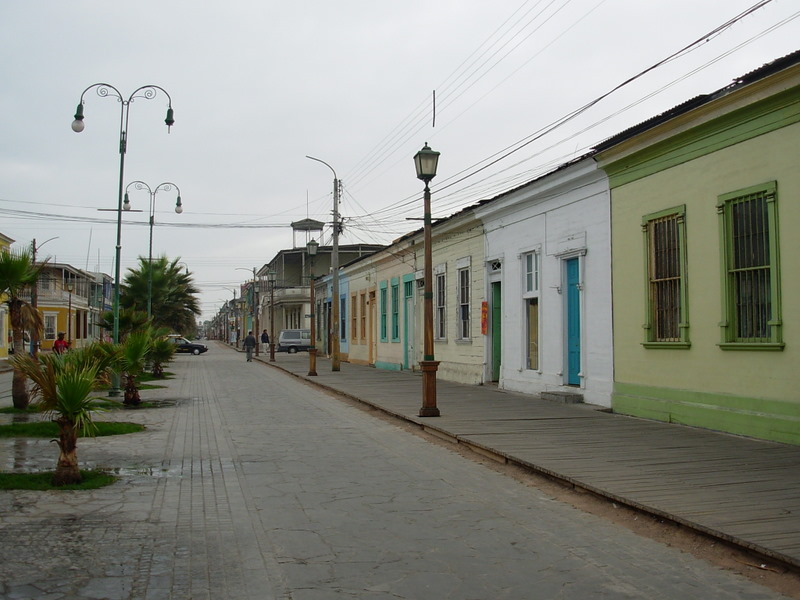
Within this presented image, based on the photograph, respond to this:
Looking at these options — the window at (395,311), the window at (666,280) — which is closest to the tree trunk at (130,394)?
the window at (666,280)

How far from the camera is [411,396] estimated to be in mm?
19281

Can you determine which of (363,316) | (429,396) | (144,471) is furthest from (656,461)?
(363,316)

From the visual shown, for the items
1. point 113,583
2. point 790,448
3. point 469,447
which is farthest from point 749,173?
point 113,583

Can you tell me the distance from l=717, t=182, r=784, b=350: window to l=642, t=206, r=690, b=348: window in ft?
3.40

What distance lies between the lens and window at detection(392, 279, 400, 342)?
31719 mm

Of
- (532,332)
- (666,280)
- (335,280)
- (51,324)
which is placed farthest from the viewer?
(51,324)

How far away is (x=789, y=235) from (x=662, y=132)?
10.8 feet

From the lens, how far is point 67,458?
8.48m

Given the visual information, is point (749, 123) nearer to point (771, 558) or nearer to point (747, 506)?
point (747, 506)

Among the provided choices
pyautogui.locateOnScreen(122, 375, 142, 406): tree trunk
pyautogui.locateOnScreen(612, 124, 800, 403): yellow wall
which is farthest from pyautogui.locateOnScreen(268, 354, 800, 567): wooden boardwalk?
pyautogui.locateOnScreen(122, 375, 142, 406): tree trunk

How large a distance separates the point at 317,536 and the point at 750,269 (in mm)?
7672

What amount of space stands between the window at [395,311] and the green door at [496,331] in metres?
10.2

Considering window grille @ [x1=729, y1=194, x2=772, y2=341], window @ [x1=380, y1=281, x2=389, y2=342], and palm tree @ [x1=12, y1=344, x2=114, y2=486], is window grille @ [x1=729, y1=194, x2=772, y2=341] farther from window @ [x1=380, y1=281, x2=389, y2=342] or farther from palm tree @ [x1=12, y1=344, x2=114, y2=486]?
window @ [x1=380, y1=281, x2=389, y2=342]

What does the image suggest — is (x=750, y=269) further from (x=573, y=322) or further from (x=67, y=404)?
(x=67, y=404)
